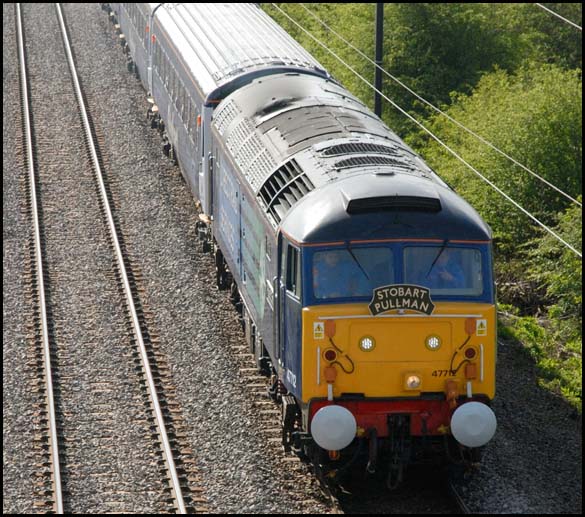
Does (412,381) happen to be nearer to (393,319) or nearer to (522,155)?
(393,319)

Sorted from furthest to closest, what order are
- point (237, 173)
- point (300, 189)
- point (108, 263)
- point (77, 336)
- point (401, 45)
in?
point (401, 45) < point (108, 263) < point (77, 336) < point (237, 173) < point (300, 189)

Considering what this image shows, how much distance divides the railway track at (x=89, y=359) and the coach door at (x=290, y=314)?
1721mm

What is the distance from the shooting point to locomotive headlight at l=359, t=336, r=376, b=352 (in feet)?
40.0

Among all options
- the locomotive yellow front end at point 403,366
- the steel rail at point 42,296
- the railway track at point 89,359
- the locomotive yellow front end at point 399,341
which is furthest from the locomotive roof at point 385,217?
the steel rail at point 42,296

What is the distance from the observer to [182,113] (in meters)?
21.8

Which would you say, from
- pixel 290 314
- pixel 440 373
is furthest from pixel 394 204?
pixel 440 373

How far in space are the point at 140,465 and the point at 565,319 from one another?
7.70m

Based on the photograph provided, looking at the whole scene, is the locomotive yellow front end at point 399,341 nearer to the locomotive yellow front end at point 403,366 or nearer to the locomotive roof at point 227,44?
the locomotive yellow front end at point 403,366

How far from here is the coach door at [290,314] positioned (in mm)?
12375

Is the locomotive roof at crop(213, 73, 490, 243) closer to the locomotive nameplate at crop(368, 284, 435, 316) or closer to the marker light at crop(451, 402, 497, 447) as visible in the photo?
the locomotive nameplate at crop(368, 284, 435, 316)

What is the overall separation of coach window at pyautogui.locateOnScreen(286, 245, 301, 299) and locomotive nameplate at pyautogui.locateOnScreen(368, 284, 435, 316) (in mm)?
809

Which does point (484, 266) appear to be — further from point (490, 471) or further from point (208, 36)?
point (208, 36)

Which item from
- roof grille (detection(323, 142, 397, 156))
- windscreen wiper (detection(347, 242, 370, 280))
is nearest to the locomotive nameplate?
windscreen wiper (detection(347, 242, 370, 280))

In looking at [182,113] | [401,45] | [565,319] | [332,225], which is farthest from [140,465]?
[401,45]
